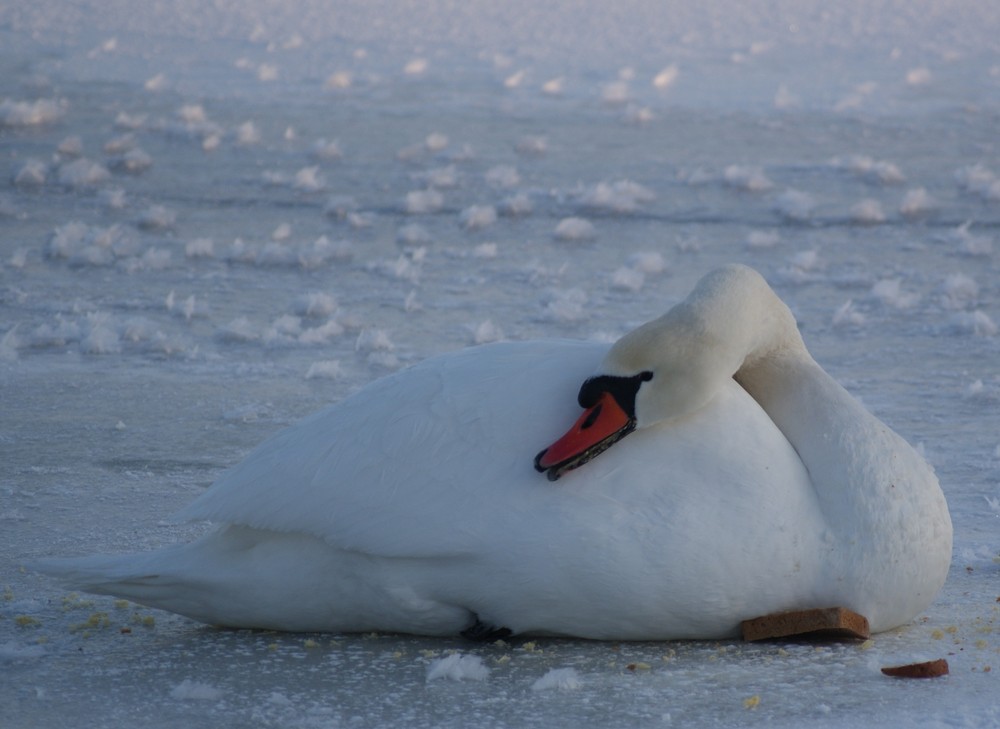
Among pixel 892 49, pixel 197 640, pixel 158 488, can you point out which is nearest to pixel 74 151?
pixel 158 488

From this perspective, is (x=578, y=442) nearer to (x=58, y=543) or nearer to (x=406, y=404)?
(x=406, y=404)

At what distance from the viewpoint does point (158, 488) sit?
5020mm

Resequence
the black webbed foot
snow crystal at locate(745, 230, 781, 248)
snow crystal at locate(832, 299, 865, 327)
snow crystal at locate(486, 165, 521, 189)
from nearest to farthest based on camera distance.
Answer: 1. the black webbed foot
2. snow crystal at locate(832, 299, 865, 327)
3. snow crystal at locate(745, 230, 781, 248)
4. snow crystal at locate(486, 165, 521, 189)

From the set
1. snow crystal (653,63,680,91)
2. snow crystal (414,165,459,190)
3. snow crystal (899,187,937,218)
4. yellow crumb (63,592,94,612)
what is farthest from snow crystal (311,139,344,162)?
yellow crumb (63,592,94,612)

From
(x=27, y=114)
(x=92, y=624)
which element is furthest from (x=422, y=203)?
(x=92, y=624)

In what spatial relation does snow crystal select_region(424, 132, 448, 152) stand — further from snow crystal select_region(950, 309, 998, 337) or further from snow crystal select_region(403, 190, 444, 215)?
snow crystal select_region(950, 309, 998, 337)

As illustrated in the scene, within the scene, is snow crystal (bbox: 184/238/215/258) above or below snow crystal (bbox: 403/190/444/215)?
below

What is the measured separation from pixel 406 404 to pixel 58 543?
1294 millimetres

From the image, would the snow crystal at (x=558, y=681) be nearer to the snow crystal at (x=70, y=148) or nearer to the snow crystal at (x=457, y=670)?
the snow crystal at (x=457, y=670)

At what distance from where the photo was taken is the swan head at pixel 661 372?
Result: 349 cm

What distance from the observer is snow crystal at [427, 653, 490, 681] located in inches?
136

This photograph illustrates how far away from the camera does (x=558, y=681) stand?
11.1 feet

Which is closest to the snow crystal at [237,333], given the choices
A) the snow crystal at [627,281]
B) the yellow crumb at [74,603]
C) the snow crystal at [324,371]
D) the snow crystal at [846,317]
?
the snow crystal at [324,371]

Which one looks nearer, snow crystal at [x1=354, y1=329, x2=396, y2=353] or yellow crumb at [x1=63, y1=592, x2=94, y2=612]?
yellow crumb at [x1=63, y1=592, x2=94, y2=612]
